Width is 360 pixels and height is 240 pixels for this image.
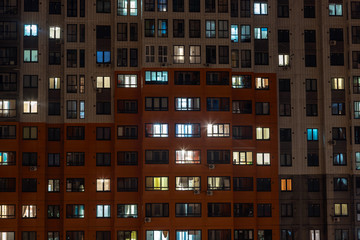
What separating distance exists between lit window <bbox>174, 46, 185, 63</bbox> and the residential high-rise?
119 mm

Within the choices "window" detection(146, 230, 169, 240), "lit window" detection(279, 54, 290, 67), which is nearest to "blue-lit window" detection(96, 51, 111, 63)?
"window" detection(146, 230, 169, 240)

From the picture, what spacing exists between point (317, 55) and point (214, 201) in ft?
71.7

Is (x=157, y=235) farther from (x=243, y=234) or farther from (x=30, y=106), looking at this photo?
(x=30, y=106)

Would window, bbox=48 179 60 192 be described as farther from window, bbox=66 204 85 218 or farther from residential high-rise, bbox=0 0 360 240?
window, bbox=66 204 85 218

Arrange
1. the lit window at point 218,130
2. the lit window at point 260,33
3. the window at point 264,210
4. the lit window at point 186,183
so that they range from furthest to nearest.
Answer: the lit window at point 260,33 → the window at point 264,210 → the lit window at point 218,130 → the lit window at point 186,183

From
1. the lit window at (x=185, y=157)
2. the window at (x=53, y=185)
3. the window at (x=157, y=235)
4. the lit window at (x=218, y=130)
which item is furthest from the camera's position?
the window at (x=53, y=185)

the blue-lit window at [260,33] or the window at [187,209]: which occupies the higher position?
the blue-lit window at [260,33]

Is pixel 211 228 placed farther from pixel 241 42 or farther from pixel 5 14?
pixel 5 14

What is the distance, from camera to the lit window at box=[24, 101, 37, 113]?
52750mm

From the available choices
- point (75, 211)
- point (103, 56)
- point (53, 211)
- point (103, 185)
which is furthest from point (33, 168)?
point (103, 56)

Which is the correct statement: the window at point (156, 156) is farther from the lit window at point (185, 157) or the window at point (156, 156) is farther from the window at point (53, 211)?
the window at point (53, 211)

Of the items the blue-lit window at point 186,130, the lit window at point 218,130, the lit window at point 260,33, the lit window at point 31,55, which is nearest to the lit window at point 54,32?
the lit window at point 31,55

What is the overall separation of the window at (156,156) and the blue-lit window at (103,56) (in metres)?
12.2

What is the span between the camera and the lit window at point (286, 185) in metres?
53.5
